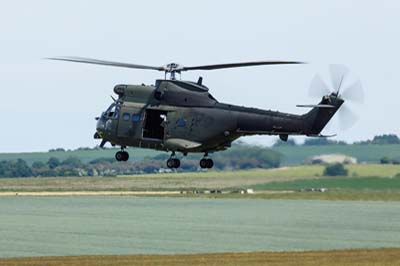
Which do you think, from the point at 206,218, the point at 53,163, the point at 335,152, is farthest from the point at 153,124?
the point at 53,163

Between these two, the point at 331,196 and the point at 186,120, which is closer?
the point at 186,120

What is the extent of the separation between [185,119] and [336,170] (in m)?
69.1

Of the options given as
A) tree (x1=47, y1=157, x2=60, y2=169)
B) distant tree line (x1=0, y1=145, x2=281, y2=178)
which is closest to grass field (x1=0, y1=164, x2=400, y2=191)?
distant tree line (x1=0, y1=145, x2=281, y2=178)

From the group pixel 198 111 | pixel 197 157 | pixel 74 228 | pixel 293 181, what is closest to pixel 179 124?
pixel 198 111

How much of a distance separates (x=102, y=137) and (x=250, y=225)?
2936 centimetres

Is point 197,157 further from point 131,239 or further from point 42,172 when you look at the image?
point 131,239

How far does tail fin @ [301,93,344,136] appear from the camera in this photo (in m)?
64.2

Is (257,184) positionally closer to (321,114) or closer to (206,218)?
(206,218)

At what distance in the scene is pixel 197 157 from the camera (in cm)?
15350

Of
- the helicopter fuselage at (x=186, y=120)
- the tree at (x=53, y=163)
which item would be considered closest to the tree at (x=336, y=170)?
the tree at (x=53, y=163)

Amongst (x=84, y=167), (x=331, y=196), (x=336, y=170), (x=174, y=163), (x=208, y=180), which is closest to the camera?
(x=174, y=163)

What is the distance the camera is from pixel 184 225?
95438 millimetres

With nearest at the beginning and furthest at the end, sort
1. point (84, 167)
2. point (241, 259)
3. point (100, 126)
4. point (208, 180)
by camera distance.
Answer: point (241, 259), point (100, 126), point (208, 180), point (84, 167)

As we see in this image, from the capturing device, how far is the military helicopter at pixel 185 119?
63.9 m
